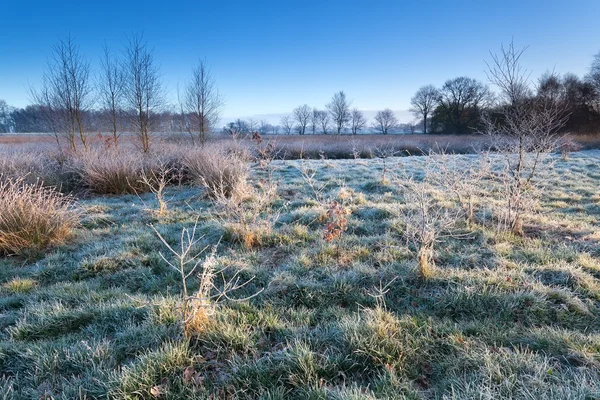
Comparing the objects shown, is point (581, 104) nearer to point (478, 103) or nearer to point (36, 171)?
point (478, 103)

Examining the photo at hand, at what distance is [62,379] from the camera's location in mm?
1812

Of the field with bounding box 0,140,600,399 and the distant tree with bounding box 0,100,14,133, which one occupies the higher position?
the distant tree with bounding box 0,100,14,133

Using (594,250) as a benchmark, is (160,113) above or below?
above

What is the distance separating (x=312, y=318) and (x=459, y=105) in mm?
44198

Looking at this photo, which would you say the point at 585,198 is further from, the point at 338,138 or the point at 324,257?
the point at 338,138

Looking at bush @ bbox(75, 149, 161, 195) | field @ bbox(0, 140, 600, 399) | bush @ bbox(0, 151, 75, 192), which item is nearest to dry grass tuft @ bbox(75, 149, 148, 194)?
bush @ bbox(75, 149, 161, 195)

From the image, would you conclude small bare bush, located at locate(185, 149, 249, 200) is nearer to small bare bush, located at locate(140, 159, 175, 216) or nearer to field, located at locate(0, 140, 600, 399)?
small bare bush, located at locate(140, 159, 175, 216)

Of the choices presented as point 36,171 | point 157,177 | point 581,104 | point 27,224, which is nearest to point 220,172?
point 157,177

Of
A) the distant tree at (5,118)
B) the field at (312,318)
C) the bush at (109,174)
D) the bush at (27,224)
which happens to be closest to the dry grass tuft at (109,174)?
the bush at (109,174)

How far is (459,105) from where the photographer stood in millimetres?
39250

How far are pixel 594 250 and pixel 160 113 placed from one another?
48.4 feet

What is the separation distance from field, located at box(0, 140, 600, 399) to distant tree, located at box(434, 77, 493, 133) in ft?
121

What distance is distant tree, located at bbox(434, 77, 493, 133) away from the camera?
36312 mm

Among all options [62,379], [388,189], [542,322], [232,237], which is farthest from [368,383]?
[388,189]
